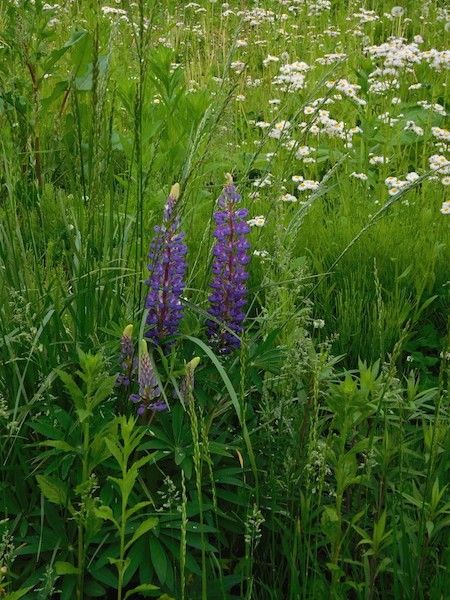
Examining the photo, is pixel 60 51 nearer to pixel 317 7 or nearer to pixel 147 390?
pixel 147 390

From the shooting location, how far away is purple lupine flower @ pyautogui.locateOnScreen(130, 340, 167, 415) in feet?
5.02

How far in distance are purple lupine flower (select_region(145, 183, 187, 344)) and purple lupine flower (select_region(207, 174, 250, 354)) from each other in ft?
0.38

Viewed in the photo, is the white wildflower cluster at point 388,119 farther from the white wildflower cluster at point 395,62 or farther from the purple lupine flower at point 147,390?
the purple lupine flower at point 147,390

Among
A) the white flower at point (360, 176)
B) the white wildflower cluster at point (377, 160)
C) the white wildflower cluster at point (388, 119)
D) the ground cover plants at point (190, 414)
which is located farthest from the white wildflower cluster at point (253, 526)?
the white wildflower cluster at point (388, 119)

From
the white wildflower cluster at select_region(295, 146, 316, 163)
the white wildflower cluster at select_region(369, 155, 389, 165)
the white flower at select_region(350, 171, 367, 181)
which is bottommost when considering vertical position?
the white wildflower cluster at select_region(369, 155, 389, 165)

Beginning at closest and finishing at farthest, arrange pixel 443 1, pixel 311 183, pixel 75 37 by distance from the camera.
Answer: pixel 75 37 → pixel 311 183 → pixel 443 1

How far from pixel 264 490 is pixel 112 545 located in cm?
33

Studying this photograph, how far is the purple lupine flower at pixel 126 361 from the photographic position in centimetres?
166

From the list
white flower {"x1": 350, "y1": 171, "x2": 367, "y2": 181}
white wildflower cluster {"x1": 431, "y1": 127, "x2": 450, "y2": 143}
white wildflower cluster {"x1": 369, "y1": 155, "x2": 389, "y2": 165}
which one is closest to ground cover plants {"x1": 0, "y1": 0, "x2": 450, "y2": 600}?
white flower {"x1": 350, "y1": 171, "x2": 367, "y2": 181}

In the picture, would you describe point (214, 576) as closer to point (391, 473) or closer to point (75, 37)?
point (391, 473)

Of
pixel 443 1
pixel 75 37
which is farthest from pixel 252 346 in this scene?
pixel 443 1

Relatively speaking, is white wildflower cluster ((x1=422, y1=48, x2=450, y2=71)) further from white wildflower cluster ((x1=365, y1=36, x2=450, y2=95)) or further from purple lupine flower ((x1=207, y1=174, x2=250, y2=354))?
purple lupine flower ((x1=207, y1=174, x2=250, y2=354))

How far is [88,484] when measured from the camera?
142 centimetres

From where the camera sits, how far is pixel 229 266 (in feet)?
6.18
